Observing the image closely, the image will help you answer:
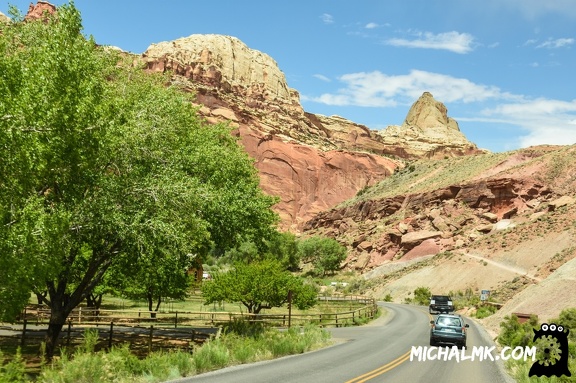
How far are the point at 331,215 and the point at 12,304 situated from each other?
4377 inches

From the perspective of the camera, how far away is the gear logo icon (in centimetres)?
1550

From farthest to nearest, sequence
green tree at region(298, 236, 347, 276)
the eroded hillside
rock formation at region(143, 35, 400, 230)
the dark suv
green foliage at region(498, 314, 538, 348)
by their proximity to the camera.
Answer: rock formation at region(143, 35, 400, 230), green tree at region(298, 236, 347, 276), the eroded hillside, the dark suv, green foliage at region(498, 314, 538, 348)

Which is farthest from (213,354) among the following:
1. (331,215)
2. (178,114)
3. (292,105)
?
(292,105)

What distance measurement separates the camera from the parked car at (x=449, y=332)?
73.6 ft

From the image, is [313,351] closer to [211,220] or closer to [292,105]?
[211,220]

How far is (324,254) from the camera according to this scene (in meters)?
97.6

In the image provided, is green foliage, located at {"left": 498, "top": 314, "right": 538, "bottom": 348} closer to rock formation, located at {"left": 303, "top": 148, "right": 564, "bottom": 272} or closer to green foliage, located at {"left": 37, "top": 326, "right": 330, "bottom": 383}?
green foliage, located at {"left": 37, "top": 326, "right": 330, "bottom": 383}

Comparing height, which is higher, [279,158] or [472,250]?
[279,158]

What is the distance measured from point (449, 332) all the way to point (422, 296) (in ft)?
153

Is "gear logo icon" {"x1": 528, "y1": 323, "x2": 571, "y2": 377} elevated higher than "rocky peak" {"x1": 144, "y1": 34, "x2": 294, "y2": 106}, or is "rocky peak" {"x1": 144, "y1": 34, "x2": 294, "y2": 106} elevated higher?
"rocky peak" {"x1": 144, "y1": 34, "x2": 294, "y2": 106}

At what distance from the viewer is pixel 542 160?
9625cm

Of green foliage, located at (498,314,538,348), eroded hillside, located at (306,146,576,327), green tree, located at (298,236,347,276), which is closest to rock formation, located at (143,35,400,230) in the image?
eroded hillside, located at (306,146,576,327)

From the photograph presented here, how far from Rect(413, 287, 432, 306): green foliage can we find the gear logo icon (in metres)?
45.8

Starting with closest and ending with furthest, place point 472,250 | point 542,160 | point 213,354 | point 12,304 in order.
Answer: point 12,304 → point 213,354 → point 472,250 → point 542,160
